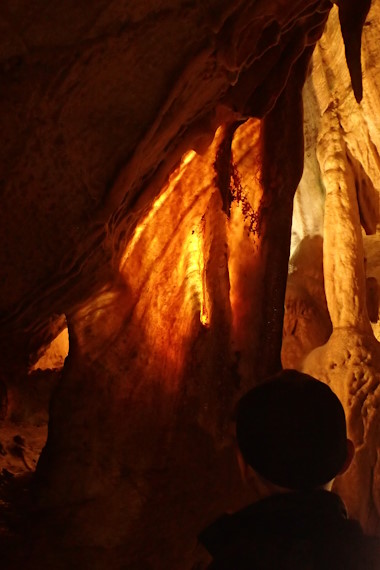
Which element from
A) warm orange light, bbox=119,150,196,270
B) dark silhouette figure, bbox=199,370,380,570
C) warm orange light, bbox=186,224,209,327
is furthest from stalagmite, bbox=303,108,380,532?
dark silhouette figure, bbox=199,370,380,570

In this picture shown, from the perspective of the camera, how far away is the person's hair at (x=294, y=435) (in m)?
1.30

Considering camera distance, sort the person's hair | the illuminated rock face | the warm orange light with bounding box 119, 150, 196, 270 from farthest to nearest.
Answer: the warm orange light with bounding box 119, 150, 196, 270, the illuminated rock face, the person's hair

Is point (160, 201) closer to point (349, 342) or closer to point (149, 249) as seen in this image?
point (149, 249)

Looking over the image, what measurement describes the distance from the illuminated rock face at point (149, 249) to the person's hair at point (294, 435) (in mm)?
1502

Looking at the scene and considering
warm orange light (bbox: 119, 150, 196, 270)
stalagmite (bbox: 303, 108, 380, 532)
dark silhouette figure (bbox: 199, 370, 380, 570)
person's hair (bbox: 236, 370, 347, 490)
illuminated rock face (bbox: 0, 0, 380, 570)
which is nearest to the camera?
dark silhouette figure (bbox: 199, 370, 380, 570)

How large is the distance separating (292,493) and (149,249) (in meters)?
2.54

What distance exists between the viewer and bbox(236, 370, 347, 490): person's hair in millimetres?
1297

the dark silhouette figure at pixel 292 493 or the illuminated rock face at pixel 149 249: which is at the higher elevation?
the illuminated rock face at pixel 149 249

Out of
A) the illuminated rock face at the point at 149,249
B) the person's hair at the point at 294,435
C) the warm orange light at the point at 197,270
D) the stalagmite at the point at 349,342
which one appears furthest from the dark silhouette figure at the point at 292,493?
the stalagmite at the point at 349,342

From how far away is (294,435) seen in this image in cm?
130

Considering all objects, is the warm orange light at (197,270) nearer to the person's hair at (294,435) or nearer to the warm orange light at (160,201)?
the warm orange light at (160,201)

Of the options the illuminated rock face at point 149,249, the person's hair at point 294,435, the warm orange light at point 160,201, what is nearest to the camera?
the person's hair at point 294,435

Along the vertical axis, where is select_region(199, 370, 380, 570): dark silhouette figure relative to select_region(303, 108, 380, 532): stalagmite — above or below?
below

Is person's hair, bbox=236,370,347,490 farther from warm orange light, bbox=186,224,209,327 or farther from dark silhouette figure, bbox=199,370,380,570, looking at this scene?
warm orange light, bbox=186,224,209,327
